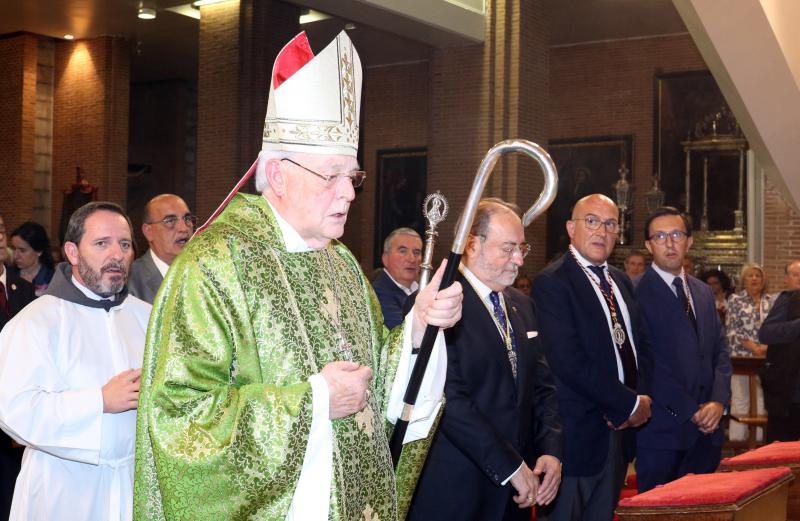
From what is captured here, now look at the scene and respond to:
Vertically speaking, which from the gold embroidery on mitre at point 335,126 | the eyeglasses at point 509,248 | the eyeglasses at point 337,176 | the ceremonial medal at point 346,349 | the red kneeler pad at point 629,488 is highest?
the gold embroidery on mitre at point 335,126

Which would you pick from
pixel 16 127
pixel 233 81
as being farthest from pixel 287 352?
pixel 16 127

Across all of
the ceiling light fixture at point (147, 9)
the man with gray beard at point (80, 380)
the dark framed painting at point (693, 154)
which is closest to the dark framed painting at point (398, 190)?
the dark framed painting at point (693, 154)

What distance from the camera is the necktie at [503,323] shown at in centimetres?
408

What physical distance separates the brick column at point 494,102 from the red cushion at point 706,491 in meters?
9.47

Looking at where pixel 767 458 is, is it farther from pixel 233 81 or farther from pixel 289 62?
pixel 233 81

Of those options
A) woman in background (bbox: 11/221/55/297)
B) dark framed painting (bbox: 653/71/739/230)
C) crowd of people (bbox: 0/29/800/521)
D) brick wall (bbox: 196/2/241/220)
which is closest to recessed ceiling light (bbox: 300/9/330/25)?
brick wall (bbox: 196/2/241/220)

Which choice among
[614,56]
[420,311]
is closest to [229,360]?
[420,311]

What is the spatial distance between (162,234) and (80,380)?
2080 millimetres

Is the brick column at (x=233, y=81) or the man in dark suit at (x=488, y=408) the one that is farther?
the brick column at (x=233, y=81)

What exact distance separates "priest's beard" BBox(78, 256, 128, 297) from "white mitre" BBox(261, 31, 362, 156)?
1.03m

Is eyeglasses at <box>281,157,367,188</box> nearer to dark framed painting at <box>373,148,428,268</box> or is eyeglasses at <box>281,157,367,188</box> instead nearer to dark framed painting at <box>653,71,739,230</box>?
dark framed painting at <box>653,71,739,230</box>

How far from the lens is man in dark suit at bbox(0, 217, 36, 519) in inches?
196

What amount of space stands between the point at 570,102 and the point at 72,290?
16.7 m

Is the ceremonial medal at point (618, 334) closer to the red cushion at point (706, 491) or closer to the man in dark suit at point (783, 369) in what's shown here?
the red cushion at point (706, 491)
